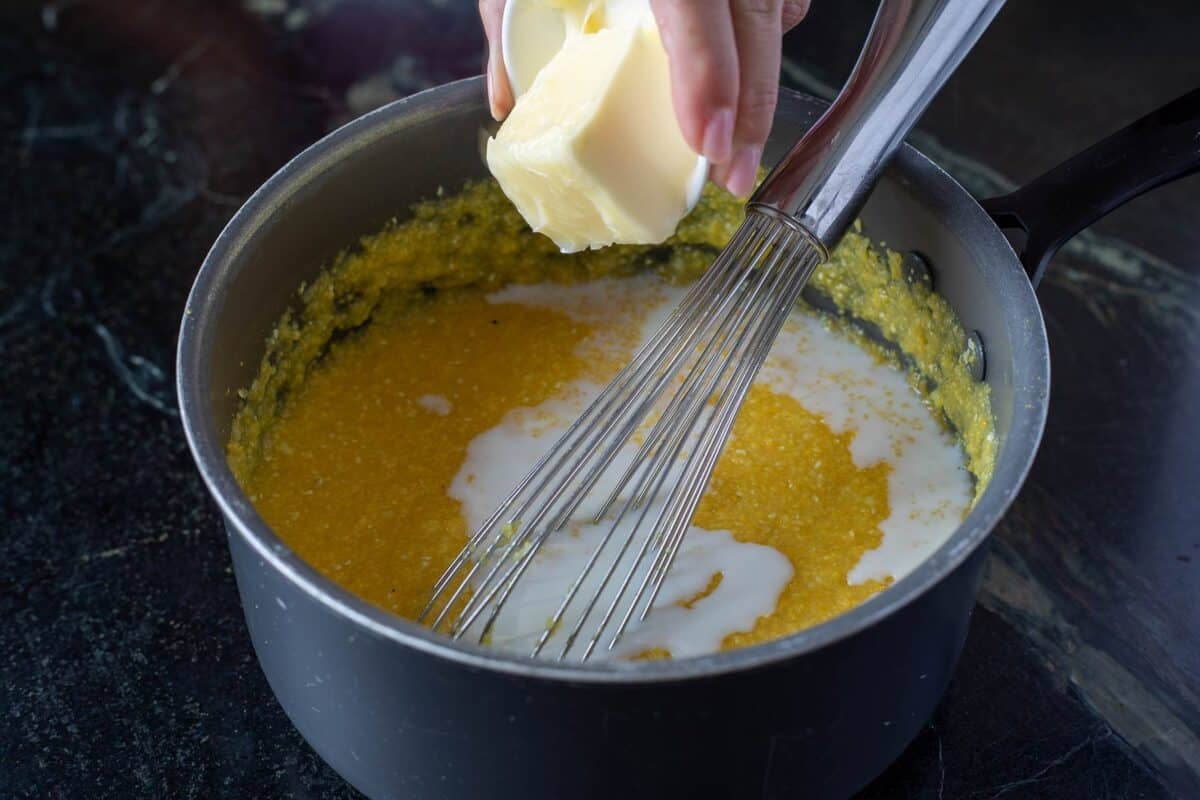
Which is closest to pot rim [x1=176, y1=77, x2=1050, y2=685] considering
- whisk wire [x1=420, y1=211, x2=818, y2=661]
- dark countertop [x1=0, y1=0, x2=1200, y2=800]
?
whisk wire [x1=420, y1=211, x2=818, y2=661]

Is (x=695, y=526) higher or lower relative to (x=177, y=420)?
higher

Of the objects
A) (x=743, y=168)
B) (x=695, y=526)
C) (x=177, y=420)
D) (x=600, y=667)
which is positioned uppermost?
(x=743, y=168)

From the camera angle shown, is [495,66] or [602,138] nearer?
[602,138]

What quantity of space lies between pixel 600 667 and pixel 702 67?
0.98 feet

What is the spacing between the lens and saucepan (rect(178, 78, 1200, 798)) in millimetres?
603

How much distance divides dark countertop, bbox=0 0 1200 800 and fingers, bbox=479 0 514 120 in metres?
0.37

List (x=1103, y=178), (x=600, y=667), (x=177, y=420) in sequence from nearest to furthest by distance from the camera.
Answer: (x=600, y=667) < (x=1103, y=178) < (x=177, y=420)

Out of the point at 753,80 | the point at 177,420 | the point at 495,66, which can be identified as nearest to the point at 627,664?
the point at 753,80

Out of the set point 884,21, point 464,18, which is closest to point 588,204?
point 884,21

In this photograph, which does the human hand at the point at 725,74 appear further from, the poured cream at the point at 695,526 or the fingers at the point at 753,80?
the poured cream at the point at 695,526

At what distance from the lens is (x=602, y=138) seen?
709 mm

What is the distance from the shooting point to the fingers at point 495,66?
0.82 m

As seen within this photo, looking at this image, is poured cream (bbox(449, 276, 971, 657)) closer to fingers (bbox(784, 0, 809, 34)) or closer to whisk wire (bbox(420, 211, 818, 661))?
whisk wire (bbox(420, 211, 818, 661))

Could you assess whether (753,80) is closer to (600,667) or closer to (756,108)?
(756,108)
